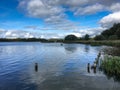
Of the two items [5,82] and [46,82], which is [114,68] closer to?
[46,82]

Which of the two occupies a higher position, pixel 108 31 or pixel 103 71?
pixel 108 31

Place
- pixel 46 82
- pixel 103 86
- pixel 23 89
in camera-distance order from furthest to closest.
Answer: pixel 46 82 < pixel 103 86 < pixel 23 89

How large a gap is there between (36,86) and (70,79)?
610 cm

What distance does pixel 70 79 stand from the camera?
87.5 feet

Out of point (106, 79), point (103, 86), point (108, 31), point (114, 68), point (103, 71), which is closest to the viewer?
point (103, 86)

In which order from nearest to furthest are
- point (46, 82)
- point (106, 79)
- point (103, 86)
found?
point (103, 86) → point (46, 82) → point (106, 79)

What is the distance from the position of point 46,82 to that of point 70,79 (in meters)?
4.00

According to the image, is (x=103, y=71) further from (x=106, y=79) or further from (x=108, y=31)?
(x=108, y=31)

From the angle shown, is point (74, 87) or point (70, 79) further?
point (70, 79)

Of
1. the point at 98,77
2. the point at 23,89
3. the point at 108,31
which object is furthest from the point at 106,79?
the point at 108,31

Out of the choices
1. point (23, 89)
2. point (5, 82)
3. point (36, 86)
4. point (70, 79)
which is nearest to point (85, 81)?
point (70, 79)

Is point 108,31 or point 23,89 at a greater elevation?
point 108,31

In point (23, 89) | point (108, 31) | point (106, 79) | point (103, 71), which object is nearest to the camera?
point (23, 89)

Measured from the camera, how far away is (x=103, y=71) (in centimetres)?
3097
